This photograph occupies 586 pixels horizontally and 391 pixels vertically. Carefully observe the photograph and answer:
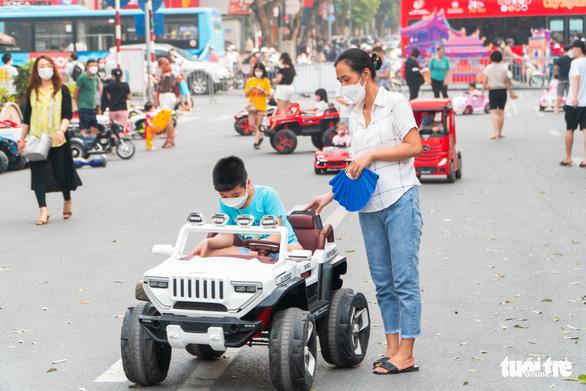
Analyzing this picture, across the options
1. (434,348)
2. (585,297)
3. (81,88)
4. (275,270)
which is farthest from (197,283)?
(81,88)

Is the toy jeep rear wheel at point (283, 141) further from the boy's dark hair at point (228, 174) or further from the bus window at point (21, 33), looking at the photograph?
the bus window at point (21, 33)

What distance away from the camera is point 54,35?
4984cm

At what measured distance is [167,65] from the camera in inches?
1045

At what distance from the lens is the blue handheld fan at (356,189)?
634 cm

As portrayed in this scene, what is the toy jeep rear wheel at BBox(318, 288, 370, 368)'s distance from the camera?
6.48 meters

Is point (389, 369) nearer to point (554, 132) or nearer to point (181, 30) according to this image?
point (554, 132)

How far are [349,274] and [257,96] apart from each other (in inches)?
587

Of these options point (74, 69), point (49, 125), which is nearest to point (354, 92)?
point (49, 125)

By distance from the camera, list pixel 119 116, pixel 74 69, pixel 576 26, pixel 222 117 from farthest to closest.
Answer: pixel 576 26
pixel 222 117
pixel 74 69
pixel 119 116

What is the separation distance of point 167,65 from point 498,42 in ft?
73.8

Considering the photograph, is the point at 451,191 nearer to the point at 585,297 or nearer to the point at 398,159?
the point at 585,297

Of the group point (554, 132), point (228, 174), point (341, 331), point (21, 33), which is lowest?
point (554, 132)

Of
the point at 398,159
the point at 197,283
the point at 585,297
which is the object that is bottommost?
the point at 585,297

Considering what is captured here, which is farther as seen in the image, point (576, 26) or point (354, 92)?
point (576, 26)
